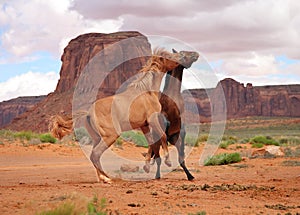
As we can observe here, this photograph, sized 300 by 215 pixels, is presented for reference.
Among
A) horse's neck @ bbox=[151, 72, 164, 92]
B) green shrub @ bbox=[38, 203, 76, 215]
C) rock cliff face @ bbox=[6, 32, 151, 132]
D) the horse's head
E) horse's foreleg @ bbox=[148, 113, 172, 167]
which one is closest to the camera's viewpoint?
green shrub @ bbox=[38, 203, 76, 215]

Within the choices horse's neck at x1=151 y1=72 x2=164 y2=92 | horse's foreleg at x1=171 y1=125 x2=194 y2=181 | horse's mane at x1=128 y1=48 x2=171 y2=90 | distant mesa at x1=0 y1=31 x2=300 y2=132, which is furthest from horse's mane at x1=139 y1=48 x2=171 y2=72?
distant mesa at x1=0 y1=31 x2=300 y2=132

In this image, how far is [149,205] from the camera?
854cm

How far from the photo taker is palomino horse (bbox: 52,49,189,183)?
11.5 meters

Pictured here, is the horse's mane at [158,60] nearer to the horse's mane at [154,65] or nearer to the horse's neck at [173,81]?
the horse's mane at [154,65]

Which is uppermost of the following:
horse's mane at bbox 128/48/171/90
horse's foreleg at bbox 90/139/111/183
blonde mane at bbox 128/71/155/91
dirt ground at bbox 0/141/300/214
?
horse's mane at bbox 128/48/171/90

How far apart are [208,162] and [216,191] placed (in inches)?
371

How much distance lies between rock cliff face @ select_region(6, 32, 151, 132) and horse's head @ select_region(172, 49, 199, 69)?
215ft

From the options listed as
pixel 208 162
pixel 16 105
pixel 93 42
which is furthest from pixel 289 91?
pixel 208 162

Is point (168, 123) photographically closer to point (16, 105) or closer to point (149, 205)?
point (149, 205)

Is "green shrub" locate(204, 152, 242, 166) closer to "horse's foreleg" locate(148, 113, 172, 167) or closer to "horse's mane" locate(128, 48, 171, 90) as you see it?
"horse's mane" locate(128, 48, 171, 90)

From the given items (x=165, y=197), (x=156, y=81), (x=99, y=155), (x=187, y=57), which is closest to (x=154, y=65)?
(x=156, y=81)

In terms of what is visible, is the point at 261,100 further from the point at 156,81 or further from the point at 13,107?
the point at 156,81

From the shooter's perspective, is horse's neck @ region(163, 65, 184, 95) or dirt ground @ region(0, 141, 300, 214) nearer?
dirt ground @ region(0, 141, 300, 214)

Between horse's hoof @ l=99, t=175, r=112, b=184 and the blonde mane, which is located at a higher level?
the blonde mane
